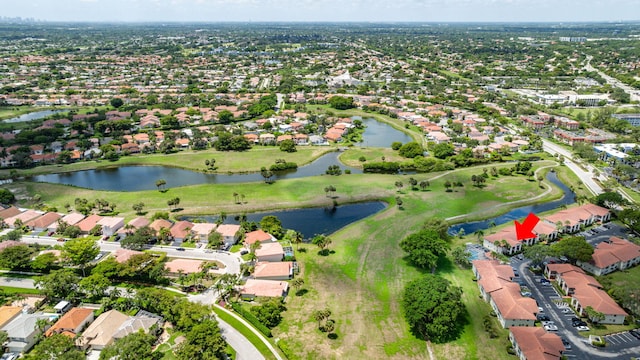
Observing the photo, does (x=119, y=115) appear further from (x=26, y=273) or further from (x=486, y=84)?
(x=486, y=84)

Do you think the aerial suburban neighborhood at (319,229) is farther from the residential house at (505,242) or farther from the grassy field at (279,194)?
the grassy field at (279,194)

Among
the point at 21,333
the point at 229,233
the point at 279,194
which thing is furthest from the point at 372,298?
the point at 21,333

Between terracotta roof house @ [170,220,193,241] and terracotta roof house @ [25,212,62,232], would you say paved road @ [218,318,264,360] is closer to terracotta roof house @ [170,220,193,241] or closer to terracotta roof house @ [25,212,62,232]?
terracotta roof house @ [170,220,193,241]

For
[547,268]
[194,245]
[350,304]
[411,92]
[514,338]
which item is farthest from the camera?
[411,92]

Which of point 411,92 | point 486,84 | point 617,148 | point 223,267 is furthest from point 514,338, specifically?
point 486,84

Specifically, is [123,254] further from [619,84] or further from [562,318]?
[619,84]

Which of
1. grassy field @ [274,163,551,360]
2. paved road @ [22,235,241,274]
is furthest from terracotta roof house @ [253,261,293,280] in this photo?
paved road @ [22,235,241,274]
